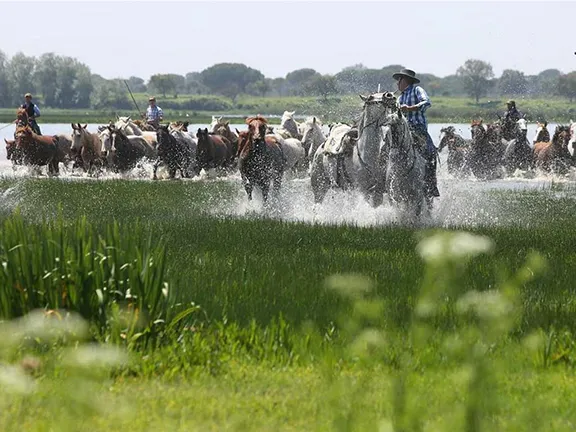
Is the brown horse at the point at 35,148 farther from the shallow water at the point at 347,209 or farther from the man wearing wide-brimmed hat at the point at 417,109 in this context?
the man wearing wide-brimmed hat at the point at 417,109

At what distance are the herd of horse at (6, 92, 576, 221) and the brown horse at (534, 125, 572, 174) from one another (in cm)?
3

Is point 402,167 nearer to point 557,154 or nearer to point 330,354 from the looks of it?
point 330,354

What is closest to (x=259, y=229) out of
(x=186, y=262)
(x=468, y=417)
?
(x=186, y=262)

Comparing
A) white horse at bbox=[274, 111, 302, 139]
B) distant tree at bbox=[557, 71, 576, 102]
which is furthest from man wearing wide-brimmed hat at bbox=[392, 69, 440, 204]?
distant tree at bbox=[557, 71, 576, 102]

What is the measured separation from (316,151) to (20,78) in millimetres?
158583

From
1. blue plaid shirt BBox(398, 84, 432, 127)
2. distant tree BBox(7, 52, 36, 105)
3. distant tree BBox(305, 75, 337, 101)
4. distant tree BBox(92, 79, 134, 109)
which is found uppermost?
blue plaid shirt BBox(398, 84, 432, 127)

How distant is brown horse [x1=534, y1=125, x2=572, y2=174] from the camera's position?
141 feet

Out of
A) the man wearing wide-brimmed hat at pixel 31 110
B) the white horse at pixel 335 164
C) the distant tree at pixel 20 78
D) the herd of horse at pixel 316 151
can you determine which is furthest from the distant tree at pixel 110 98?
the white horse at pixel 335 164

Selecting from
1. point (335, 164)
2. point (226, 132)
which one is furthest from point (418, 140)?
point (226, 132)

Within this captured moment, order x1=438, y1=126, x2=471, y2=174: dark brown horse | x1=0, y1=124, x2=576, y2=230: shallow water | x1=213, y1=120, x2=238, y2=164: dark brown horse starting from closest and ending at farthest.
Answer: x1=0, y1=124, x2=576, y2=230: shallow water < x1=213, y1=120, x2=238, y2=164: dark brown horse < x1=438, y1=126, x2=471, y2=174: dark brown horse

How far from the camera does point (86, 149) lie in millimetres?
40281

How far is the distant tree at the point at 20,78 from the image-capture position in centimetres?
17638

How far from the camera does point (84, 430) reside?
6824mm

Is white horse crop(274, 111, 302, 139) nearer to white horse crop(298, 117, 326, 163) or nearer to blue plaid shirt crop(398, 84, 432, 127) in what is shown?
white horse crop(298, 117, 326, 163)
